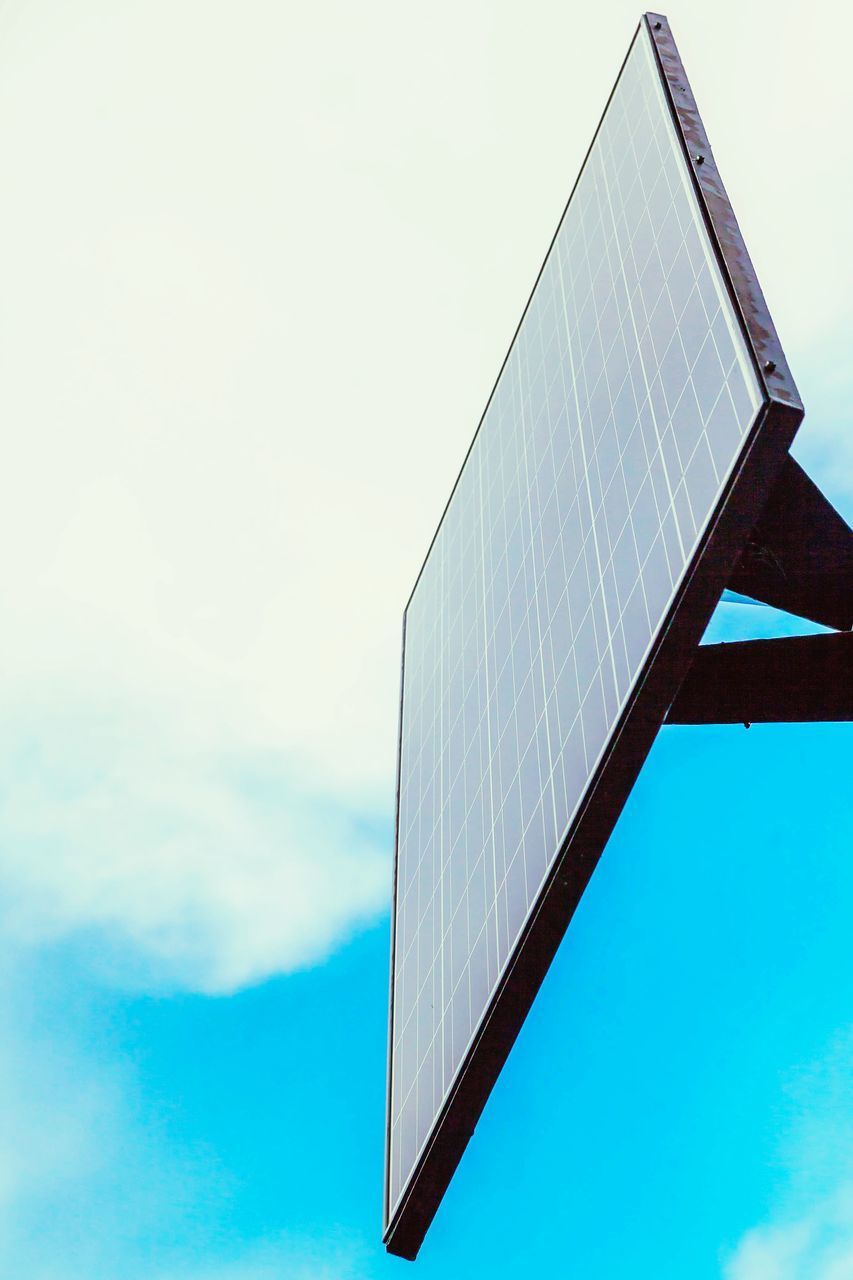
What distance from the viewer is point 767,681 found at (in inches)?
344

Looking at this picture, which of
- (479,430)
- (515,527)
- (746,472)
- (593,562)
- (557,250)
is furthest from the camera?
(479,430)

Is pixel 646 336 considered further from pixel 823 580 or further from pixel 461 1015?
pixel 461 1015

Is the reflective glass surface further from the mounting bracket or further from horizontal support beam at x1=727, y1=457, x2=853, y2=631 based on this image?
the mounting bracket

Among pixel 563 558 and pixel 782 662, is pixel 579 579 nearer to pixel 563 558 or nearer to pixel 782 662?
pixel 563 558

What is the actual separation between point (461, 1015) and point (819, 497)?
4.04 meters

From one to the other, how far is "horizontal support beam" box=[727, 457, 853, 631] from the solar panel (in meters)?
0.91

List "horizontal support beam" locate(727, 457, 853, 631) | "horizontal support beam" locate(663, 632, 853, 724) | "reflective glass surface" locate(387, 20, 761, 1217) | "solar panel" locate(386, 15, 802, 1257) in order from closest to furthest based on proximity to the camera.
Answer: "solar panel" locate(386, 15, 802, 1257) < "reflective glass surface" locate(387, 20, 761, 1217) < "horizontal support beam" locate(727, 457, 853, 631) < "horizontal support beam" locate(663, 632, 853, 724)

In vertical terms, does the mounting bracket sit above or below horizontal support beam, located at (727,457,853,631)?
below

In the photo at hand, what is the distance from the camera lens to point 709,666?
8.62 meters

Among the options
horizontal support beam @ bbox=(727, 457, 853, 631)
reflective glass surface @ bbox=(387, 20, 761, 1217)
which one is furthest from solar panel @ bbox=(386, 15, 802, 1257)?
horizontal support beam @ bbox=(727, 457, 853, 631)

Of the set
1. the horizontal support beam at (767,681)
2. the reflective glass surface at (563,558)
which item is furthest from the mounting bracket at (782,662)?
the reflective glass surface at (563,558)

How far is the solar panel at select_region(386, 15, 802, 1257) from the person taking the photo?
6332mm

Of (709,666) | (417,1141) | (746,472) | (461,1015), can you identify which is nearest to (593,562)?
(709,666)

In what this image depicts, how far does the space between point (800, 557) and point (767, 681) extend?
1.19 meters
